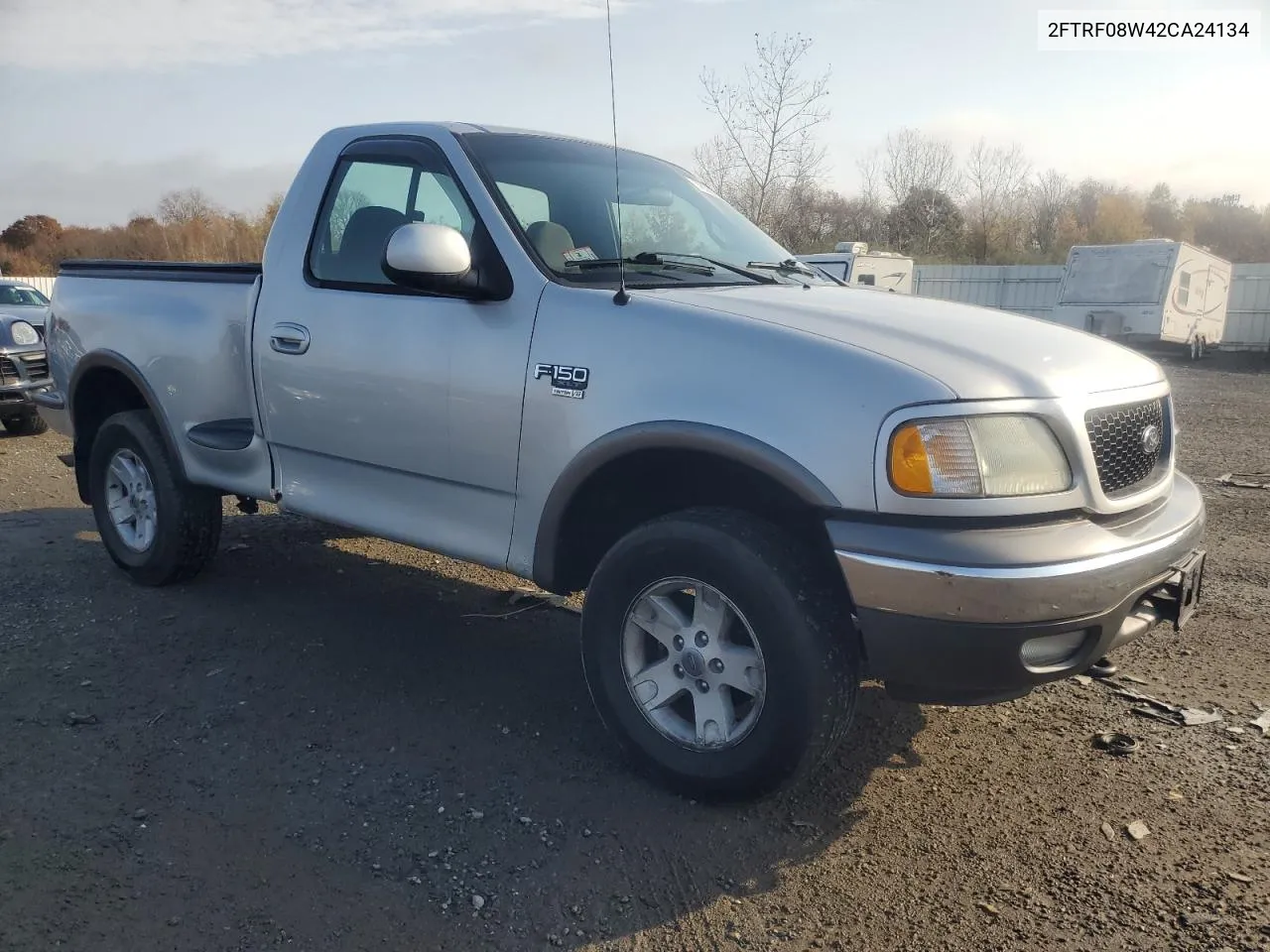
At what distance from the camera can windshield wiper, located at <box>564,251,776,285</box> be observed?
3508 millimetres

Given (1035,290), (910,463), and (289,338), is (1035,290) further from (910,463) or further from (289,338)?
(910,463)

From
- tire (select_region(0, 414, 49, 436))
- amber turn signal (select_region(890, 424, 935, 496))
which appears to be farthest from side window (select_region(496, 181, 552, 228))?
tire (select_region(0, 414, 49, 436))

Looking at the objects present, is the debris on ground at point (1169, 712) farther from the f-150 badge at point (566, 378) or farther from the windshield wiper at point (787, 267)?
the f-150 badge at point (566, 378)

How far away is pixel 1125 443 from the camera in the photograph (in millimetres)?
2936

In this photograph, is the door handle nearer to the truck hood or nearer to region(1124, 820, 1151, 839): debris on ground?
the truck hood

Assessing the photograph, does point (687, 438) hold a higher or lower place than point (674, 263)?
lower

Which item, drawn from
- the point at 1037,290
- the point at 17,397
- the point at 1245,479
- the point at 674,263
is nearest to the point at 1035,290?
the point at 1037,290

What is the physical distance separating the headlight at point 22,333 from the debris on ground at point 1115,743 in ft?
35.0

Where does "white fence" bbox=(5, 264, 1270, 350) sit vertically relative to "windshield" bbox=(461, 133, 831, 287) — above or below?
below

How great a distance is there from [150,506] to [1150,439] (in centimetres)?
452

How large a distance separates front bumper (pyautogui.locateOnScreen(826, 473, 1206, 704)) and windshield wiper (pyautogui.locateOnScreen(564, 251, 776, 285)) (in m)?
1.37

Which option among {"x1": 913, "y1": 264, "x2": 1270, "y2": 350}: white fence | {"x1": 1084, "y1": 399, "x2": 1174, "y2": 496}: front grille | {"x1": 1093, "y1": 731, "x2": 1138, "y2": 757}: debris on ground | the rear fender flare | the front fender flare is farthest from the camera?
{"x1": 913, "y1": 264, "x2": 1270, "y2": 350}: white fence

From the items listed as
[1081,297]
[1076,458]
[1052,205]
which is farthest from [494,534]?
[1052,205]

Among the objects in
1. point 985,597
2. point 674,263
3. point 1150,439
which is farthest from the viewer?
point 674,263
